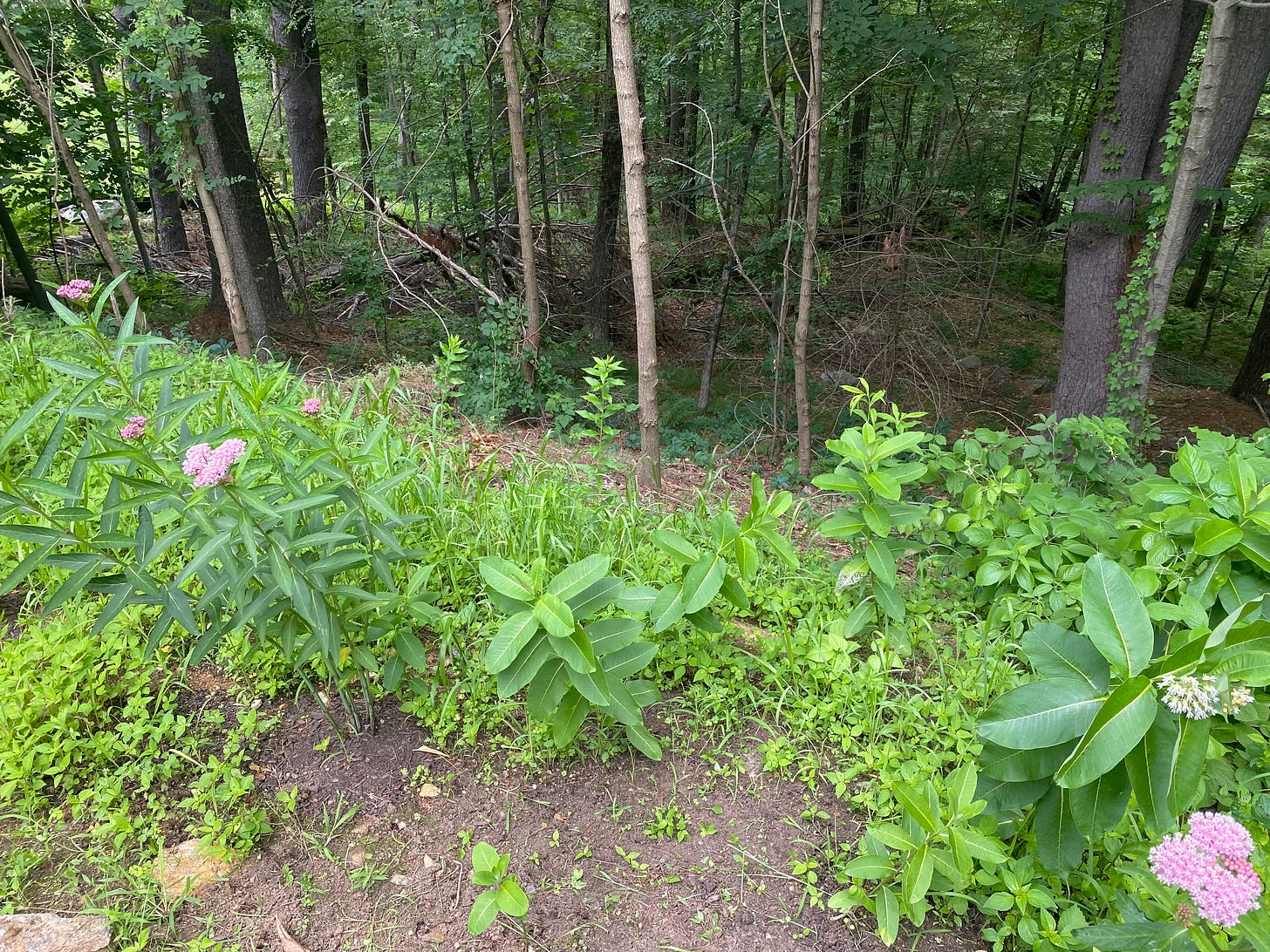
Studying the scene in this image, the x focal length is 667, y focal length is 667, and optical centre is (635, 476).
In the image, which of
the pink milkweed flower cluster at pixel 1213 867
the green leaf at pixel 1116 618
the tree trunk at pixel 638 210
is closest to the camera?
the pink milkweed flower cluster at pixel 1213 867

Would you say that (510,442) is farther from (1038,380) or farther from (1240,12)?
(1038,380)

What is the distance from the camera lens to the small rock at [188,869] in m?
1.74

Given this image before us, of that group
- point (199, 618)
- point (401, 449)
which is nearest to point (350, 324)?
point (401, 449)

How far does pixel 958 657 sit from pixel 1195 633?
109cm

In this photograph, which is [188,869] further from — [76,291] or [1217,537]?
[1217,537]

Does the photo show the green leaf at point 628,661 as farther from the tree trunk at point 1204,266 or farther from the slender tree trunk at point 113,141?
the tree trunk at point 1204,266

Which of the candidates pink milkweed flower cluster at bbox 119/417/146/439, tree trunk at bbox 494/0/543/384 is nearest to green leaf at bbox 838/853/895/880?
pink milkweed flower cluster at bbox 119/417/146/439

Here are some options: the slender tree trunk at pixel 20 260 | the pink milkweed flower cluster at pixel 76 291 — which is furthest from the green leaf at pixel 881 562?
the slender tree trunk at pixel 20 260

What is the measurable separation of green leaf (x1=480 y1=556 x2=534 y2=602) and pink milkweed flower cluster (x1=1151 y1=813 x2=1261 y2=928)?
1.37m

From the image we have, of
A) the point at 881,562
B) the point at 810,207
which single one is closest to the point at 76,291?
the point at 881,562

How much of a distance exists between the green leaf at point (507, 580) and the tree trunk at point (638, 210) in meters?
1.73

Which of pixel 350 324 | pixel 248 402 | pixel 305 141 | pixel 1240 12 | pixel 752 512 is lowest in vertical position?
pixel 350 324

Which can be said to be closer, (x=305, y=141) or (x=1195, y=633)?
(x=1195, y=633)

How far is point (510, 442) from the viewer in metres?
4.90
